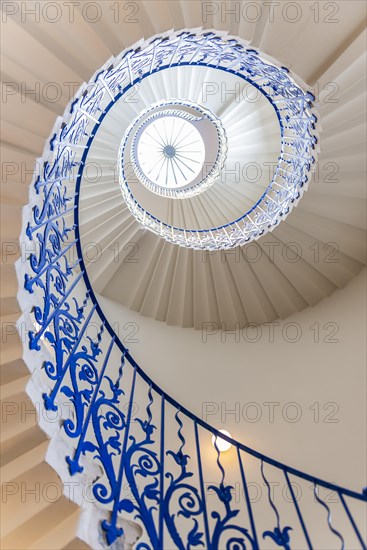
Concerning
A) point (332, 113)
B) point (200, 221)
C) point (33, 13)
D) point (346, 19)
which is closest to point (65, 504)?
point (33, 13)

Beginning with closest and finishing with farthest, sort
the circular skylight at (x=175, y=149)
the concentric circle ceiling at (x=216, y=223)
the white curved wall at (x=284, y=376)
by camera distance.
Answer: the white curved wall at (x=284, y=376)
the concentric circle ceiling at (x=216, y=223)
the circular skylight at (x=175, y=149)

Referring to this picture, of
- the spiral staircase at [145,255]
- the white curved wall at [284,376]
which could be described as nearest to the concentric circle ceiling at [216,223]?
the spiral staircase at [145,255]

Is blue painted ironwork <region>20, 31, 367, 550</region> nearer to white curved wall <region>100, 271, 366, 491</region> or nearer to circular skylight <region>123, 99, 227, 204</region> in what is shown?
white curved wall <region>100, 271, 366, 491</region>

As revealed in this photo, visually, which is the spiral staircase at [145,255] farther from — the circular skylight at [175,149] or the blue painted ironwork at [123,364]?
the circular skylight at [175,149]

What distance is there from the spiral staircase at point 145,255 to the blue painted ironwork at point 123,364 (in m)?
0.02

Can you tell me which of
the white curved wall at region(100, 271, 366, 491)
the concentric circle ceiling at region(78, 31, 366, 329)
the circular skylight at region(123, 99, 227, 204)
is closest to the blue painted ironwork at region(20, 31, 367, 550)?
the concentric circle ceiling at region(78, 31, 366, 329)

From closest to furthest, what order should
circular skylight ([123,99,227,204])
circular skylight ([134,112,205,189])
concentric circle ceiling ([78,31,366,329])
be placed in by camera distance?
concentric circle ceiling ([78,31,366,329]) < circular skylight ([123,99,227,204]) < circular skylight ([134,112,205,189])

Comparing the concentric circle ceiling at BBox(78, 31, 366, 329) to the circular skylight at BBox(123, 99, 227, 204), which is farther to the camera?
the circular skylight at BBox(123, 99, 227, 204)

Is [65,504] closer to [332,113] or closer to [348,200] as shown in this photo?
[332,113]

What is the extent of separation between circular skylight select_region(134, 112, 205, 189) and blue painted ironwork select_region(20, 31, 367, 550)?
4.99 metres

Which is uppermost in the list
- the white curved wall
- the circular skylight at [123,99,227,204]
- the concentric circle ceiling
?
the circular skylight at [123,99,227,204]

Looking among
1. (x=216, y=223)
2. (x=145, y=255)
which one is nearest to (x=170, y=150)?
(x=216, y=223)

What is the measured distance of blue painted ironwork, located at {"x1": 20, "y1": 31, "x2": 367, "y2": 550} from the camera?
2502 millimetres

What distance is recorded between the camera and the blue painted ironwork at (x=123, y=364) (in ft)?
8.21
